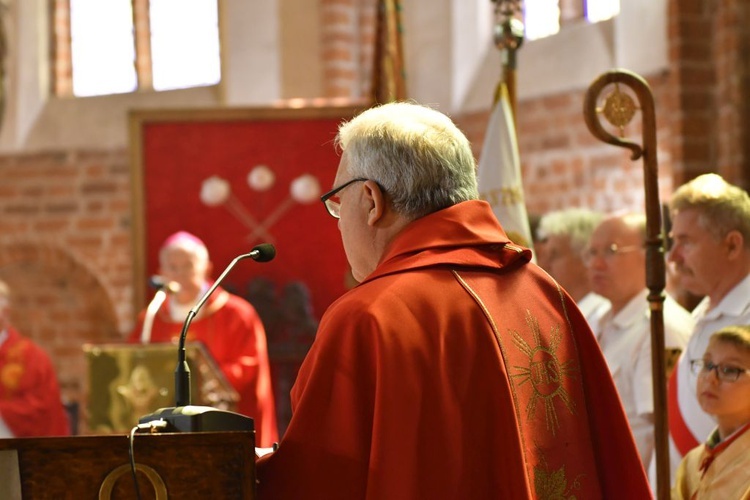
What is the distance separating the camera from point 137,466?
2064 millimetres

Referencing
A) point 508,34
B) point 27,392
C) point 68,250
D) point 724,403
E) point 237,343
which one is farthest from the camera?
point 68,250

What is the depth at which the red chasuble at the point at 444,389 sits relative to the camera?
215 cm

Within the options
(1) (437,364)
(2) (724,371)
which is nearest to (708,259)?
(2) (724,371)

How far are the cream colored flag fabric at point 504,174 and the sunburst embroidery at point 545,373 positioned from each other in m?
2.03

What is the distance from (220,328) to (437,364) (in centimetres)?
486

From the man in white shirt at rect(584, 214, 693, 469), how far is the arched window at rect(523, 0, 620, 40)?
3.73m

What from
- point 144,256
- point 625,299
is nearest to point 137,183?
point 144,256

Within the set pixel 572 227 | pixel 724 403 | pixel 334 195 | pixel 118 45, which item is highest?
pixel 118 45

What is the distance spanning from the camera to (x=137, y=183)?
7828mm

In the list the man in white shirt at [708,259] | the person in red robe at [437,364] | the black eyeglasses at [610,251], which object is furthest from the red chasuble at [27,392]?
the person in red robe at [437,364]

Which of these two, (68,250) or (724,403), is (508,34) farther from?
(68,250)

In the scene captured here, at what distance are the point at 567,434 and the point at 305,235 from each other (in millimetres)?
5592

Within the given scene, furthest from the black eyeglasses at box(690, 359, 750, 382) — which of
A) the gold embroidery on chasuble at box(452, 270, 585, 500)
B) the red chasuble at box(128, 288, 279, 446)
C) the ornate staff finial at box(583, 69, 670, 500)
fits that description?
the red chasuble at box(128, 288, 279, 446)

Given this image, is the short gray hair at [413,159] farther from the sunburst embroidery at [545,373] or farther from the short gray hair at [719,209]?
the short gray hair at [719,209]
